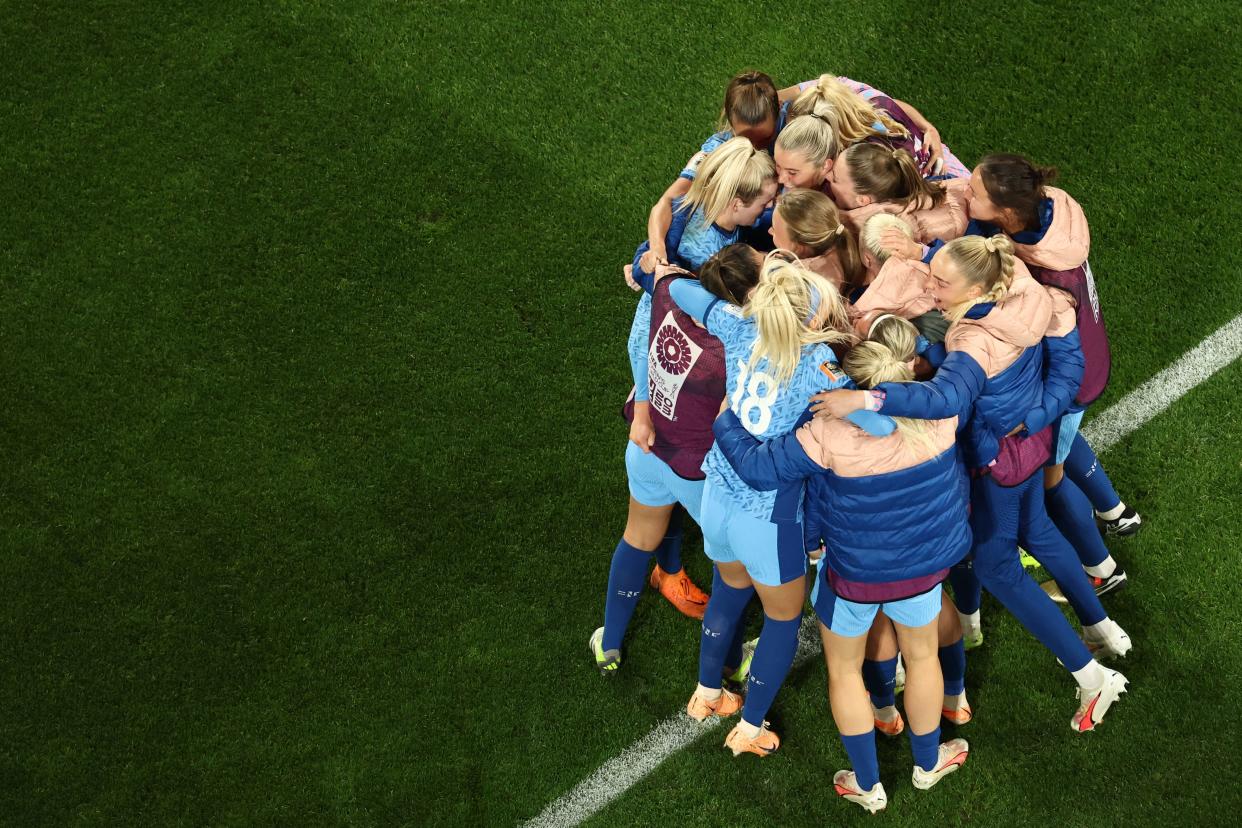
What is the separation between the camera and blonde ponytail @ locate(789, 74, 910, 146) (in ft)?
14.7

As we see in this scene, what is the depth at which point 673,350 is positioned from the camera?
4141mm

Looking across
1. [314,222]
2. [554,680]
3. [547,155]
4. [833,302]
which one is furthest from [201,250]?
[833,302]

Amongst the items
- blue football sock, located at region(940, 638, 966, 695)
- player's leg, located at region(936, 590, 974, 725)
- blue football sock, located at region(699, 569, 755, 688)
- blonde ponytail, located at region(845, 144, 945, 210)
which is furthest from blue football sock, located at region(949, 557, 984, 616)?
blonde ponytail, located at region(845, 144, 945, 210)

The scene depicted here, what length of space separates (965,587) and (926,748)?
27.2 inches

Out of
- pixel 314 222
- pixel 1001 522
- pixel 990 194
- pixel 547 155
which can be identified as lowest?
pixel 314 222

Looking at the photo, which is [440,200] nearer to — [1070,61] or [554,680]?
[554,680]

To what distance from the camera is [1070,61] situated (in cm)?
697

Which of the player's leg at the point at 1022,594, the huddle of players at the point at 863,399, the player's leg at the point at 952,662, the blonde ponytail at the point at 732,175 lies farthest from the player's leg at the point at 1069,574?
the blonde ponytail at the point at 732,175

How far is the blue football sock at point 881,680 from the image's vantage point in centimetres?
471

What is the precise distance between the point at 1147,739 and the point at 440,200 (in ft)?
14.0

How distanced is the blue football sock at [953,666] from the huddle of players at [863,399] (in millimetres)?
11

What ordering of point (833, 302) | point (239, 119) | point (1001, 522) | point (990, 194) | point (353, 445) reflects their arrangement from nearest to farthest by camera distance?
point (833, 302) < point (990, 194) < point (1001, 522) < point (353, 445) < point (239, 119)

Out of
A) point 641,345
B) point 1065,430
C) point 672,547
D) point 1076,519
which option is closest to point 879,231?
point 641,345

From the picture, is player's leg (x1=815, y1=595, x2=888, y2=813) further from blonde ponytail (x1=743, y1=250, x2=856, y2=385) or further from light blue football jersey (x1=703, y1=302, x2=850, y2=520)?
blonde ponytail (x1=743, y1=250, x2=856, y2=385)
